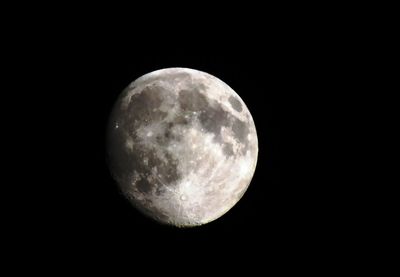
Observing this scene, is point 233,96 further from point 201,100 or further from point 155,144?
point 155,144

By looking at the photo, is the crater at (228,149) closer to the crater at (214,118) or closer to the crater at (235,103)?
the crater at (214,118)

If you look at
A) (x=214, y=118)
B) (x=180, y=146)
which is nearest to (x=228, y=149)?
(x=214, y=118)

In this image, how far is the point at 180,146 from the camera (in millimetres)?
3043

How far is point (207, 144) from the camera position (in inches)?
122

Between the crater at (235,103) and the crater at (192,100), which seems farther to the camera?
the crater at (235,103)

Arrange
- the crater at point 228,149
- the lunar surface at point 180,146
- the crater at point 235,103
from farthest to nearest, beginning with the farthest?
1. the crater at point 235,103
2. the crater at point 228,149
3. the lunar surface at point 180,146

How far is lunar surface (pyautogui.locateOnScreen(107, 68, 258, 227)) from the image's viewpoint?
3.07 metres

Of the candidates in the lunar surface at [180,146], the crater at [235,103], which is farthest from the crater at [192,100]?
the crater at [235,103]

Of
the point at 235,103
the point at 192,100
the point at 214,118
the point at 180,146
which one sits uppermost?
the point at 235,103

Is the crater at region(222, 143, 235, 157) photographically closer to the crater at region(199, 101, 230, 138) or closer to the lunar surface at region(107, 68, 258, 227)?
the lunar surface at region(107, 68, 258, 227)

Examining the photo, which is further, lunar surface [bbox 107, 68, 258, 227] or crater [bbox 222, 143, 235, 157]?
crater [bbox 222, 143, 235, 157]

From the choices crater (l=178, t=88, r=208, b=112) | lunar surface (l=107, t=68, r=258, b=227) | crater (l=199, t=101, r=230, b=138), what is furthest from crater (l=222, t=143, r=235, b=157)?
crater (l=178, t=88, r=208, b=112)

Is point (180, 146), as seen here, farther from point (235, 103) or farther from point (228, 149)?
point (235, 103)

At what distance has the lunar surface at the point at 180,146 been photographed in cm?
307
